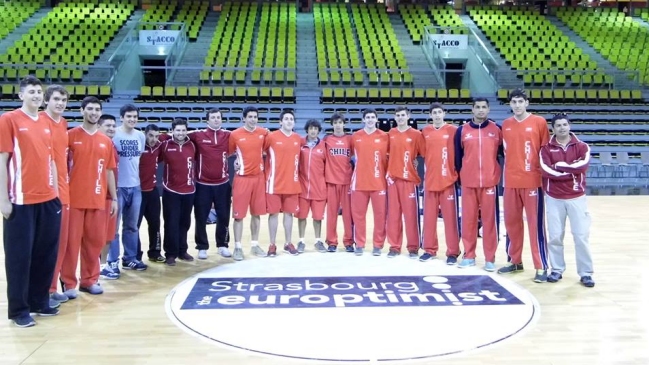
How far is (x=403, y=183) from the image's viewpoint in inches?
242

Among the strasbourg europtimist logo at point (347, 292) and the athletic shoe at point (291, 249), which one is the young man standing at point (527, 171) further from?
the athletic shoe at point (291, 249)

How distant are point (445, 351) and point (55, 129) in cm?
315

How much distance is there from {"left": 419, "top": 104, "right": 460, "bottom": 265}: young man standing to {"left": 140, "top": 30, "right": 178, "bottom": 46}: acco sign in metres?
13.7

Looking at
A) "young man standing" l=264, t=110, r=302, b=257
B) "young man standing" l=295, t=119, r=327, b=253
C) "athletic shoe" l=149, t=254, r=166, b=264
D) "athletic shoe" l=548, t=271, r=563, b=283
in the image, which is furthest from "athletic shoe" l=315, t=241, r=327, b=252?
"athletic shoe" l=548, t=271, r=563, b=283

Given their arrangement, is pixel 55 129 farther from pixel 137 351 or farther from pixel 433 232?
pixel 433 232

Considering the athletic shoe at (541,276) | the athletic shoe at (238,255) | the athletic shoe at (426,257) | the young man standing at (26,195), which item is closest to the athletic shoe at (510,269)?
the athletic shoe at (541,276)

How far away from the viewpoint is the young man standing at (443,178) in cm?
586

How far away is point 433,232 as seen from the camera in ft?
20.0

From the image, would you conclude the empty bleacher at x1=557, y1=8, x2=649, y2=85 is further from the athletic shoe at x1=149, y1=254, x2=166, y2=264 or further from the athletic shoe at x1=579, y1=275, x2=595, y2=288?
the athletic shoe at x1=149, y1=254, x2=166, y2=264

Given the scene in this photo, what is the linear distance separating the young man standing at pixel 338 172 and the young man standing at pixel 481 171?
1.27 m

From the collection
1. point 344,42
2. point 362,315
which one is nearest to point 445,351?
point 362,315

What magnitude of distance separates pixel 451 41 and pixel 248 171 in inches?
535

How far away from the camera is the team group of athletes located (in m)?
4.05

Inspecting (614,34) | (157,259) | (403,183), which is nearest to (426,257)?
(403,183)
